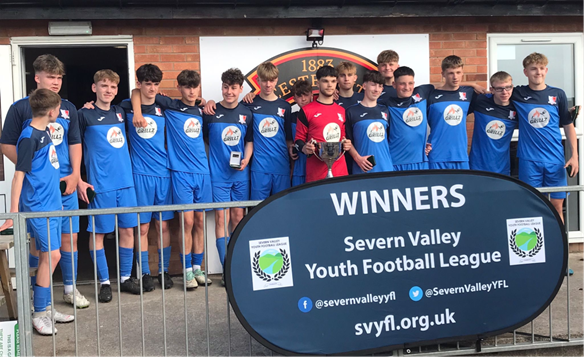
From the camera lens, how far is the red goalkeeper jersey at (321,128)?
Result: 5.28 metres

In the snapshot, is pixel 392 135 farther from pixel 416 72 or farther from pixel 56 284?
pixel 56 284

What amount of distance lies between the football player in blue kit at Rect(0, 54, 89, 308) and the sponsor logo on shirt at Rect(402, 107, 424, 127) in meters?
3.06

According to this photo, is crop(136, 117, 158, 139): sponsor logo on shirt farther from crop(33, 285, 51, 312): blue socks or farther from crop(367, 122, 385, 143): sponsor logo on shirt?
crop(367, 122, 385, 143): sponsor logo on shirt

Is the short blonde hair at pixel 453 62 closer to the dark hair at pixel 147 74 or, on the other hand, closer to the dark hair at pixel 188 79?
the dark hair at pixel 188 79

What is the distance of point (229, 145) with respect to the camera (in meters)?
5.73

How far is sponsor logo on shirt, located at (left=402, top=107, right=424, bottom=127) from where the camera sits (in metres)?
5.65

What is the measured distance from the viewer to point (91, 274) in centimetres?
647

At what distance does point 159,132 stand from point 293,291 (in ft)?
8.86

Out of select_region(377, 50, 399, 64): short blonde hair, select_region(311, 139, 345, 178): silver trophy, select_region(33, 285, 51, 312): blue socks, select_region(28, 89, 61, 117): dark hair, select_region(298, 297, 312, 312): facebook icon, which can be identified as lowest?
select_region(33, 285, 51, 312): blue socks

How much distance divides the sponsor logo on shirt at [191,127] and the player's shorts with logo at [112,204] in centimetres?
76

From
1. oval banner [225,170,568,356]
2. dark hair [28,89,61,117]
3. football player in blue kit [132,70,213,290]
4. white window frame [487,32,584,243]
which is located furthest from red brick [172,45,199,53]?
white window frame [487,32,584,243]

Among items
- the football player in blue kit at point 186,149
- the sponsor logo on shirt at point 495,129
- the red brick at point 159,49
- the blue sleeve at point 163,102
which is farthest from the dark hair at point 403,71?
the red brick at point 159,49

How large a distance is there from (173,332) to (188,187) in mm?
1671

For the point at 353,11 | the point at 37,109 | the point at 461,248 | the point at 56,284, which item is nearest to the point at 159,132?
the point at 37,109
